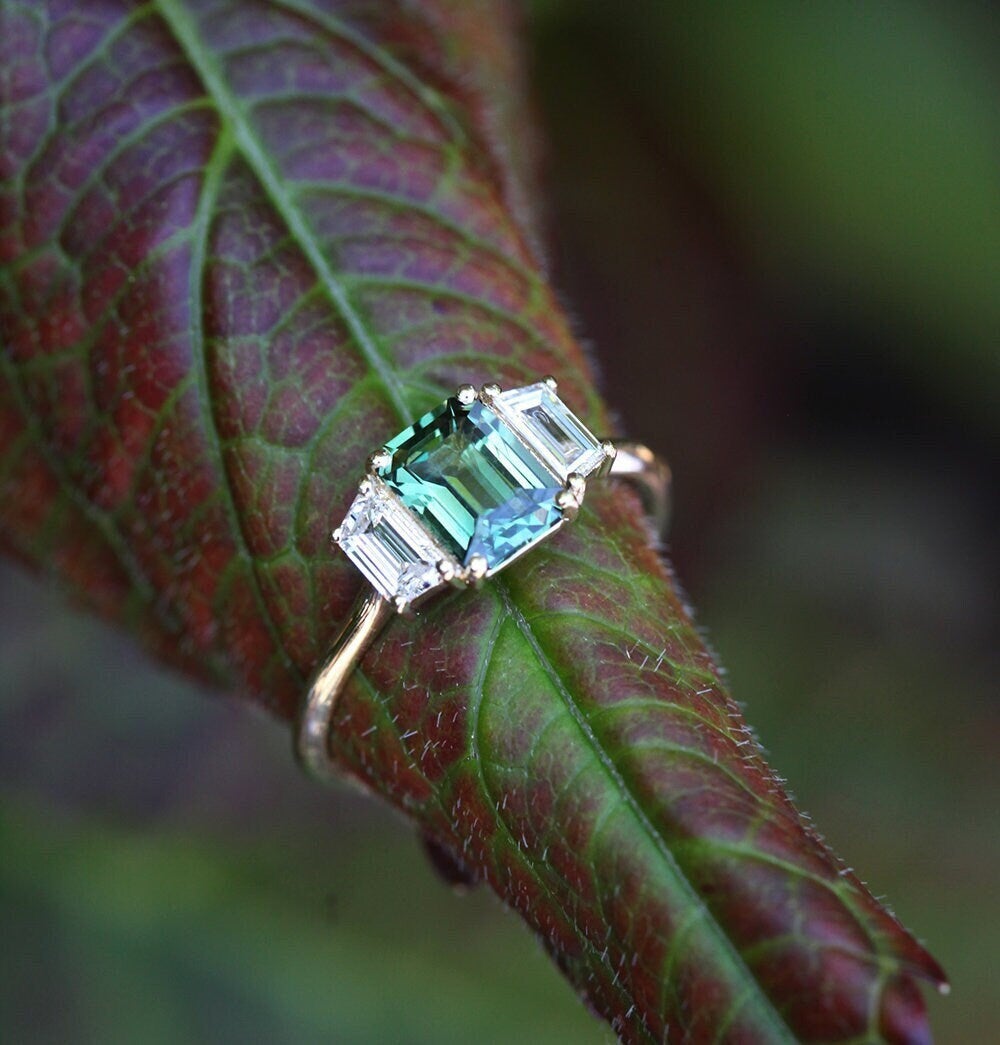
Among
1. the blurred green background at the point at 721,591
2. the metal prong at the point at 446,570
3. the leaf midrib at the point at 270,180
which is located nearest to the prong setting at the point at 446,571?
the metal prong at the point at 446,570

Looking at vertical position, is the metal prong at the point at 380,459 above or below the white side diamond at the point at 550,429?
above

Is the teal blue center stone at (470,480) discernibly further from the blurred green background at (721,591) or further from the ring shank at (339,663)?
the blurred green background at (721,591)

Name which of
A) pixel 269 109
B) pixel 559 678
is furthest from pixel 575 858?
pixel 269 109

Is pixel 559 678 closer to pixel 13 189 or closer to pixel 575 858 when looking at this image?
pixel 575 858

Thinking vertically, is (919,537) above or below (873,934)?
below

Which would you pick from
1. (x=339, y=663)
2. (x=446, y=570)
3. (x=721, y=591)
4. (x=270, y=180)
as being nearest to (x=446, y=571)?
Answer: (x=446, y=570)

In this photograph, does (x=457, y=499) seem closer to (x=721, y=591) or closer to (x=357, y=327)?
(x=357, y=327)
